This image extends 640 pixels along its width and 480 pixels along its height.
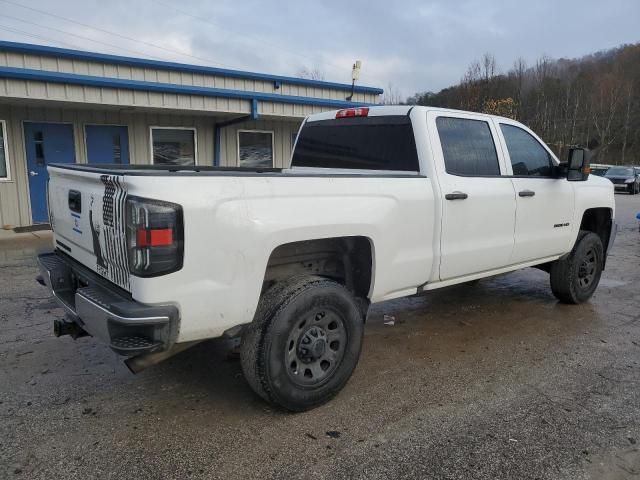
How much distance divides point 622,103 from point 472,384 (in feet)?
242

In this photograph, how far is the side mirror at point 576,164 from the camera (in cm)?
489

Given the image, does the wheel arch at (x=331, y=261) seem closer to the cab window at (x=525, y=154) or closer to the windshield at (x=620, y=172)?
the cab window at (x=525, y=154)

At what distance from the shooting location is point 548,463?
111 inches

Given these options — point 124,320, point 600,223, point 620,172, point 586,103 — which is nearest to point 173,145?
point 600,223

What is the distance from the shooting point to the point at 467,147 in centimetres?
433

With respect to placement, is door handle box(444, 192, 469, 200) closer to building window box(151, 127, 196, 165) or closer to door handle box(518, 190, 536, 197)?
door handle box(518, 190, 536, 197)

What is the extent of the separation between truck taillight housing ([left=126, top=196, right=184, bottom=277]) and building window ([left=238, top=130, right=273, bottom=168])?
1107 centimetres

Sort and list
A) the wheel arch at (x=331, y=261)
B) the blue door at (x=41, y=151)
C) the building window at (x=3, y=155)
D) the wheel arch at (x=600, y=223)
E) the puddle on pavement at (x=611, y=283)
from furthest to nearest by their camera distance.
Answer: the blue door at (x=41, y=151) < the building window at (x=3, y=155) < the puddle on pavement at (x=611, y=283) < the wheel arch at (x=600, y=223) < the wheel arch at (x=331, y=261)

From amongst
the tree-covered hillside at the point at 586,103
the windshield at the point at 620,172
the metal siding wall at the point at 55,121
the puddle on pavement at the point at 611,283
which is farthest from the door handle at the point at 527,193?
the tree-covered hillside at the point at 586,103

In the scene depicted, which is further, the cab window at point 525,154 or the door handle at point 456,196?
the cab window at point 525,154

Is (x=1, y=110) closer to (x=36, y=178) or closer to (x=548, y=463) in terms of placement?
(x=36, y=178)

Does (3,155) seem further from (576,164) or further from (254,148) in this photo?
(576,164)

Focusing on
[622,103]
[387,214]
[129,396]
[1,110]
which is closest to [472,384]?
[387,214]

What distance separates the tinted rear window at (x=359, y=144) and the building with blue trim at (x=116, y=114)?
647 centimetres
